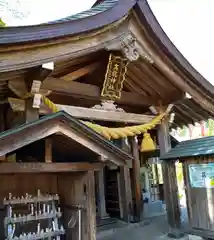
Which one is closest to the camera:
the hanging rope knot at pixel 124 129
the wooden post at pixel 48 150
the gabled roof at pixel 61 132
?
the gabled roof at pixel 61 132

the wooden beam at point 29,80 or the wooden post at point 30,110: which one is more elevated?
the wooden beam at point 29,80

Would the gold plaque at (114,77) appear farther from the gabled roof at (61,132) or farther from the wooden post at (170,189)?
the gabled roof at (61,132)

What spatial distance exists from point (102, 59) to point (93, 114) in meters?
1.28

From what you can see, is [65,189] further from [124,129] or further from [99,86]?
[99,86]

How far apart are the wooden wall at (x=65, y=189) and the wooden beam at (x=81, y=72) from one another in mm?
2142

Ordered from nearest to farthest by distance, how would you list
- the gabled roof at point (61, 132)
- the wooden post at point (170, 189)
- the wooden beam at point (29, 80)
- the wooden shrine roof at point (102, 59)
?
the gabled roof at point (61, 132) → the wooden shrine roof at point (102, 59) → the wooden beam at point (29, 80) → the wooden post at point (170, 189)

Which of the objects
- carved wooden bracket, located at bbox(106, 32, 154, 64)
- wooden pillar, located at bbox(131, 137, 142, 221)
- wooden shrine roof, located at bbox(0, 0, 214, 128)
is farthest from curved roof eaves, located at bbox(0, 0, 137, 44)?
wooden pillar, located at bbox(131, 137, 142, 221)

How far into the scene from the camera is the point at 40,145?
167 inches

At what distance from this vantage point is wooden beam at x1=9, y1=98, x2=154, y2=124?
16.3 ft

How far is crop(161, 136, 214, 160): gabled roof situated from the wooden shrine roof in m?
1.06

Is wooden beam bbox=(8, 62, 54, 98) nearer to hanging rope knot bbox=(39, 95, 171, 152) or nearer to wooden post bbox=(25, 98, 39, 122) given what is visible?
wooden post bbox=(25, 98, 39, 122)

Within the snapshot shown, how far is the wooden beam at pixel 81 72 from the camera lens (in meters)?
5.93

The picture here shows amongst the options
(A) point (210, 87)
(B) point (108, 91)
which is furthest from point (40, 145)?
(A) point (210, 87)

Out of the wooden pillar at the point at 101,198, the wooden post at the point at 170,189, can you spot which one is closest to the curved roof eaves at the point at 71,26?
the wooden post at the point at 170,189
